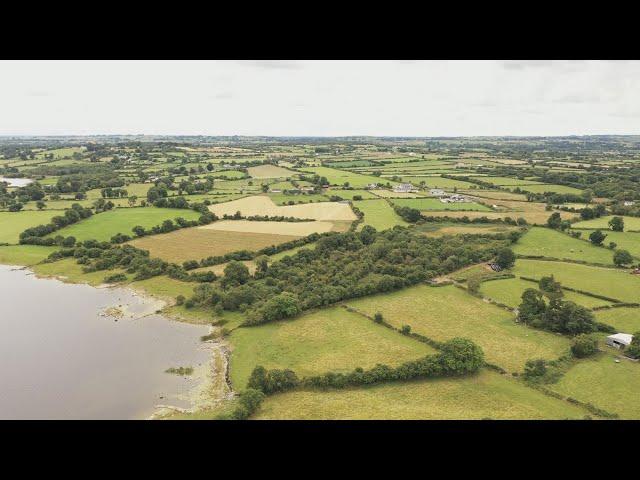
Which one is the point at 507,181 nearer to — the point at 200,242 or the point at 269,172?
the point at 269,172

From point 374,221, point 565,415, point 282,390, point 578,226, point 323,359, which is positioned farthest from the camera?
point 374,221

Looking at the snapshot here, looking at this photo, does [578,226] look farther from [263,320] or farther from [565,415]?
[263,320]

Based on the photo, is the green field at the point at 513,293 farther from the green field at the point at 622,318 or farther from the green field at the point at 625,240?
the green field at the point at 625,240

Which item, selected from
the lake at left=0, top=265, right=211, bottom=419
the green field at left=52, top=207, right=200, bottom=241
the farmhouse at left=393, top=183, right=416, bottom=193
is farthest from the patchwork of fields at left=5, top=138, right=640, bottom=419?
the farmhouse at left=393, top=183, right=416, bottom=193

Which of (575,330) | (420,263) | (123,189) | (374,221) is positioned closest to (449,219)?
(374,221)

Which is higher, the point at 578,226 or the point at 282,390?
the point at 578,226

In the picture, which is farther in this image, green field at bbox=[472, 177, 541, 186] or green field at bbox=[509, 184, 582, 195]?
green field at bbox=[472, 177, 541, 186]

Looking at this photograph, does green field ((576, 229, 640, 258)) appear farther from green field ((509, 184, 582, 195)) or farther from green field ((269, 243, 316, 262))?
green field ((269, 243, 316, 262))
